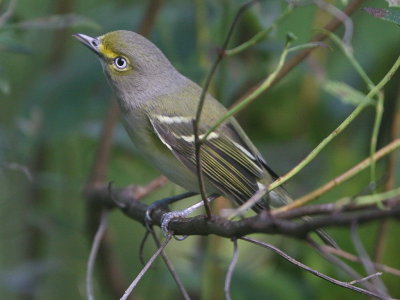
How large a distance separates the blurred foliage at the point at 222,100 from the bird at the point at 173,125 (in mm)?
180

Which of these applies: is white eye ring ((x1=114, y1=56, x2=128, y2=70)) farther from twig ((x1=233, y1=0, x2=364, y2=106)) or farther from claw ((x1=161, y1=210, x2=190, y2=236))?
claw ((x1=161, y1=210, x2=190, y2=236))

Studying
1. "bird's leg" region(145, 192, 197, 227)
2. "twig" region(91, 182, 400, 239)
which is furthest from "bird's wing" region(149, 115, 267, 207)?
"twig" region(91, 182, 400, 239)

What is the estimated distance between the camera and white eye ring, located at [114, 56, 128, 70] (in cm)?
326

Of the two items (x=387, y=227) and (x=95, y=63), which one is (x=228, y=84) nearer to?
(x=95, y=63)

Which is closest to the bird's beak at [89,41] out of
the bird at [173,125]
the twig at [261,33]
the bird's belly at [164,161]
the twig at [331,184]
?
the bird at [173,125]

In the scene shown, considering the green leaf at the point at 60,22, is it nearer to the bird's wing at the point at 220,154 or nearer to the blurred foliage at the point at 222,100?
the blurred foliage at the point at 222,100

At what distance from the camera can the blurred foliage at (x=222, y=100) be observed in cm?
317

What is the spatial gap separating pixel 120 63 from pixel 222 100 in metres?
Answer: 0.51

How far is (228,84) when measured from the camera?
3604 mm

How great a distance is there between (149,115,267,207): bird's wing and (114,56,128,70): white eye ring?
1.09 feet

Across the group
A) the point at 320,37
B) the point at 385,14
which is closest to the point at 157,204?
the point at 320,37

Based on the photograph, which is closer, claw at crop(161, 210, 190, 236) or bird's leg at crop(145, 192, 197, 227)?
claw at crop(161, 210, 190, 236)

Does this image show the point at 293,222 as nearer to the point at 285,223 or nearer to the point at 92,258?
the point at 285,223

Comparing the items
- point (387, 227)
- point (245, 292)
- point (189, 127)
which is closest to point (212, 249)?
point (245, 292)
